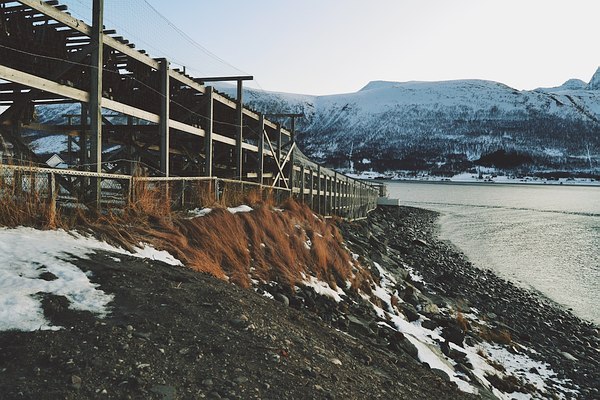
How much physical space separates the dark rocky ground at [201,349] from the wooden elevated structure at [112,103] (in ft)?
11.2

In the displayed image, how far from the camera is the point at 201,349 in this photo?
11.5 ft

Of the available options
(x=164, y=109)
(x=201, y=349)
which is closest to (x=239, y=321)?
(x=201, y=349)

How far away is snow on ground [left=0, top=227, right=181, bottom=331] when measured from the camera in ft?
11.2

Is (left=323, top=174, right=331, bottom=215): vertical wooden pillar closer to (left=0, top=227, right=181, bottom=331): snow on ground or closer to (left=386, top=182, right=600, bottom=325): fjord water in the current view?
(left=386, top=182, right=600, bottom=325): fjord water

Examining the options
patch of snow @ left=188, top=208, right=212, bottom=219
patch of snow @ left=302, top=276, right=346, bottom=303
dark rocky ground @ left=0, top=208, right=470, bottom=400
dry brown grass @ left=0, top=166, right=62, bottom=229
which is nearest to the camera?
dark rocky ground @ left=0, top=208, right=470, bottom=400

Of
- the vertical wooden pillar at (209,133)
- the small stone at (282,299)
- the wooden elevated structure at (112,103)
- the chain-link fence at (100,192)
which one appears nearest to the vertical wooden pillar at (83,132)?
the wooden elevated structure at (112,103)

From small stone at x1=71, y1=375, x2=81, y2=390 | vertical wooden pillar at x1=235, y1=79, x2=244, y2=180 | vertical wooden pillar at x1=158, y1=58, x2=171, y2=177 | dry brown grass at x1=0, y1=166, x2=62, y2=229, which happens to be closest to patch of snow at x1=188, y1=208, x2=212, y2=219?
dry brown grass at x1=0, y1=166, x2=62, y2=229

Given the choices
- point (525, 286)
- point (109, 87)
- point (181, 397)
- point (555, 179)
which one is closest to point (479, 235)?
point (525, 286)

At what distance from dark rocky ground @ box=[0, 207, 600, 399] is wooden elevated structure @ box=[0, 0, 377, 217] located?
3402 millimetres

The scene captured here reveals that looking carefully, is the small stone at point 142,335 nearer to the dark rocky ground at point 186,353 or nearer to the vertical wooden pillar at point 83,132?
the dark rocky ground at point 186,353

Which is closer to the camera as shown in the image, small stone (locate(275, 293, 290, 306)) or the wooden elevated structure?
small stone (locate(275, 293, 290, 306))

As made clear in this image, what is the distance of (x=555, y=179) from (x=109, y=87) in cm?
18497

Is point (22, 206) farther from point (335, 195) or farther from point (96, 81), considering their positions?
point (335, 195)

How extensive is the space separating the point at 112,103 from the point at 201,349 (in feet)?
23.6
